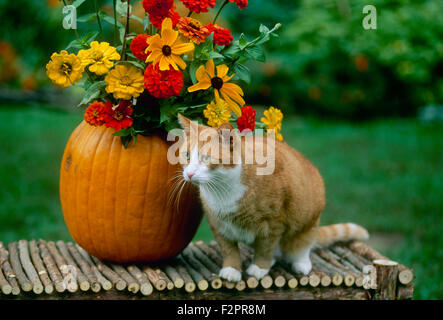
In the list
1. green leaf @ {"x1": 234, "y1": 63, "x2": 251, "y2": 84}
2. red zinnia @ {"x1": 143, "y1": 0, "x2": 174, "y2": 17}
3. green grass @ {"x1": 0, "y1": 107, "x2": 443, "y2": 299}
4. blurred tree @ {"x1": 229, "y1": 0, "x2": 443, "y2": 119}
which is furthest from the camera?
blurred tree @ {"x1": 229, "y1": 0, "x2": 443, "y2": 119}

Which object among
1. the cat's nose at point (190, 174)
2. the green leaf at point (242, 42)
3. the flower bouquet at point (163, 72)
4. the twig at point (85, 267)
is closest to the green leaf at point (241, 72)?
the flower bouquet at point (163, 72)

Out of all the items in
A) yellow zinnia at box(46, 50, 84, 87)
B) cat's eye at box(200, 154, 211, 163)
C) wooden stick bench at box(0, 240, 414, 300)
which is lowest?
wooden stick bench at box(0, 240, 414, 300)

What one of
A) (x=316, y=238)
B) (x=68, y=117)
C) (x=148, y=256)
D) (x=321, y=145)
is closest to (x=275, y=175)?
(x=316, y=238)

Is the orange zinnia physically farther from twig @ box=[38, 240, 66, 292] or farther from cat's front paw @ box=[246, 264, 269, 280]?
twig @ box=[38, 240, 66, 292]

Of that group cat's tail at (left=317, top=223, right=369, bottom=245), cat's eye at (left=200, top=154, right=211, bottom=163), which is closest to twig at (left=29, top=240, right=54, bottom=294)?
cat's eye at (left=200, top=154, right=211, bottom=163)

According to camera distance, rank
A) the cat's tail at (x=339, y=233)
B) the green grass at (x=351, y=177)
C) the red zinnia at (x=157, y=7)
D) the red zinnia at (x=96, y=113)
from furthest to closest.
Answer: the green grass at (x=351, y=177) < the cat's tail at (x=339, y=233) < the red zinnia at (x=96, y=113) < the red zinnia at (x=157, y=7)

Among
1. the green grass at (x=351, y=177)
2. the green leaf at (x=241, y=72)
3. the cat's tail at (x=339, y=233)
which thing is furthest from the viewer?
the green grass at (x=351, y=177)

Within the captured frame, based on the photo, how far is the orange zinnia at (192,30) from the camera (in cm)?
205

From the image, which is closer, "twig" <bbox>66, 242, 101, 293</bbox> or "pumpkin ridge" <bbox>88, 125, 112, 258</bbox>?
"twig" <bbox>66, 242, 101, 293</bbox>

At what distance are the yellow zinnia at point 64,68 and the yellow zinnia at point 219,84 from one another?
467 mm

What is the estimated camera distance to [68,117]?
7.29 meters

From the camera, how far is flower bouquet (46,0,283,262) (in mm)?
2062

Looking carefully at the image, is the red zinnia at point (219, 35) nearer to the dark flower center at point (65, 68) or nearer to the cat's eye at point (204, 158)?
the cat's eye at point (204, 158)

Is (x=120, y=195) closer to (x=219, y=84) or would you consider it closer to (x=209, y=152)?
(x=209, y=152)
